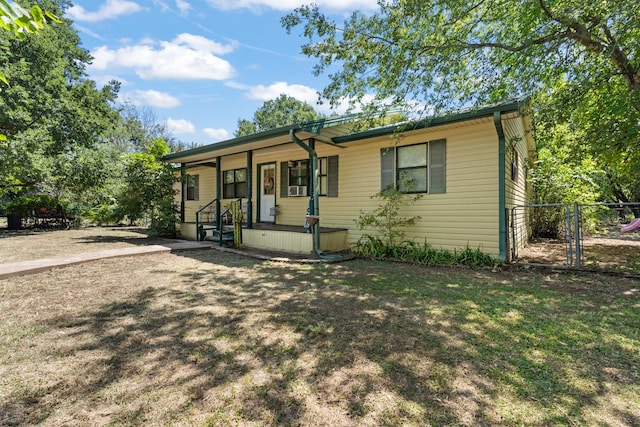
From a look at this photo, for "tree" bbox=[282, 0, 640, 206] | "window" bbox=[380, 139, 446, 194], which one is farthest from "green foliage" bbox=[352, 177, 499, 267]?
"tree" bbox=[282, 0, 640, 206]

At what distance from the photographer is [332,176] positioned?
8852mm

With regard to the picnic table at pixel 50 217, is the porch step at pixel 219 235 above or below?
below

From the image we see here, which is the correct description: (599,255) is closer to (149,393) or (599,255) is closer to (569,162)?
(569,162)

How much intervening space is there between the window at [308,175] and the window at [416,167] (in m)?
1.50

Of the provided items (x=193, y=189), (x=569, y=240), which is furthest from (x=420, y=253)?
(x=193, y=189)

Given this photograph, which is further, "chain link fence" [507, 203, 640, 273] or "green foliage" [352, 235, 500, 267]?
"green foliage" [352, 235, 500, 267]

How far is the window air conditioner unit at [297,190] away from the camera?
9594mm

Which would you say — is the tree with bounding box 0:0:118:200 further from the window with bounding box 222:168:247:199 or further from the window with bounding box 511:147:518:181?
the window with bounding box 511:147:518:181

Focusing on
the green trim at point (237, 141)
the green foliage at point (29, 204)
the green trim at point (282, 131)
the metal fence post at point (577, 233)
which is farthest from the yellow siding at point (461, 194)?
the green foliage at point (29, 204)

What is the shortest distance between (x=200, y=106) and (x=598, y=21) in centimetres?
2767

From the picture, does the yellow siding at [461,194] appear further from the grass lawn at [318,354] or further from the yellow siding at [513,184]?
the grass lawn at [318,354]

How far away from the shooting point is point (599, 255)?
24.1ft

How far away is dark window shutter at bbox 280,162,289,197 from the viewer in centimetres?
998

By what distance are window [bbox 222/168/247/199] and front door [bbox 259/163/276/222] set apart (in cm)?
92
